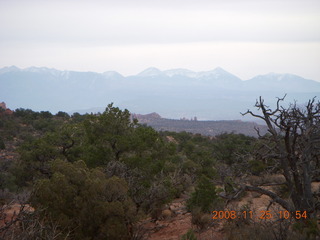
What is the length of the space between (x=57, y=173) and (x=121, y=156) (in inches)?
218

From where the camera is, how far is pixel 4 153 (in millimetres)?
29172

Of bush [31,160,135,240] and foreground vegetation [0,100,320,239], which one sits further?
bush [31,160,135,240]

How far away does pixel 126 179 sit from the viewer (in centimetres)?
1238

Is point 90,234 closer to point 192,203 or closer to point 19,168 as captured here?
point 192,203

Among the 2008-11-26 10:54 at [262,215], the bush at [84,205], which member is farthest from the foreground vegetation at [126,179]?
the 2008-11-26 10:54 at [262,215]

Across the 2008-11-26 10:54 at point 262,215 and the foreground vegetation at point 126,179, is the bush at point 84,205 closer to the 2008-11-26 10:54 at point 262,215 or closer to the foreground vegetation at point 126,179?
the foreground vegetation at point 126,179

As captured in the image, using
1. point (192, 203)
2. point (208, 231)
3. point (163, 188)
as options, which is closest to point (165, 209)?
point (192, 203)

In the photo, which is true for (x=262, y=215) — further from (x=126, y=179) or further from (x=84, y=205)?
→ (x=84, y=205)

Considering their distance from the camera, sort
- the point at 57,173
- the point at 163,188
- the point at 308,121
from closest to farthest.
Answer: the point at 308,121, the point at 57,173, the point at 163,188

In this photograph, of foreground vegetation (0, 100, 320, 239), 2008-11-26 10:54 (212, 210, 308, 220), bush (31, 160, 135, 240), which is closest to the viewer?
2008-11-26 10:54 (212, 210, 308, 220)

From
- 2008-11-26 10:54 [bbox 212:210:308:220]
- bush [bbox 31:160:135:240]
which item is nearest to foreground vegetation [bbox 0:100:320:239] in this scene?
bush [bbox 31:160:135:240]

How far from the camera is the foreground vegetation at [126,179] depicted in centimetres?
823

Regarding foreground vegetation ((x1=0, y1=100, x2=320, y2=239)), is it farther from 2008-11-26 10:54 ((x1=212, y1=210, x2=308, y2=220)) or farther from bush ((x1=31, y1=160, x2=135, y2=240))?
2008-11-26 10:54 ((x1=212, y1=210, x2=308, y2=220))

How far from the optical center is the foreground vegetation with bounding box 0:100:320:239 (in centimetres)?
823
